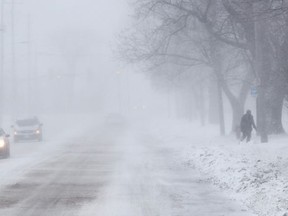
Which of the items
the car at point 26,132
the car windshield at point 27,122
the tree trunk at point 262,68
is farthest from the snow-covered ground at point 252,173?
the car windshield at point 27,122

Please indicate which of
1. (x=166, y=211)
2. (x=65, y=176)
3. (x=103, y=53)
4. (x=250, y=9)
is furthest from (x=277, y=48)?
(x=103, y=53)

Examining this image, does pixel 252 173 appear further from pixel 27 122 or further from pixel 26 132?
pixel 27 122

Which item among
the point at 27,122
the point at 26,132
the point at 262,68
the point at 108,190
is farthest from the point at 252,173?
the point at 27,122

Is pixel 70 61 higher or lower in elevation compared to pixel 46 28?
lower

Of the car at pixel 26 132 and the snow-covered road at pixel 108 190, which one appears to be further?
the car at pixel 26 132

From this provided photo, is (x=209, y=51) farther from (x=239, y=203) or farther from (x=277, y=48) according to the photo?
(x=239, y=203)

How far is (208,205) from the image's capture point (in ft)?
45.2

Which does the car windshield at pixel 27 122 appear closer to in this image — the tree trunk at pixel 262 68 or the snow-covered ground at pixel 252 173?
the snow-covered ground at pixel 252 173

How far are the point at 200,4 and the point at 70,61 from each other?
89.8m

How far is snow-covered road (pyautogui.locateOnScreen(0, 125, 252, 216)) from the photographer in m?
13.1

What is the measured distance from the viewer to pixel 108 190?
16250 millimetres

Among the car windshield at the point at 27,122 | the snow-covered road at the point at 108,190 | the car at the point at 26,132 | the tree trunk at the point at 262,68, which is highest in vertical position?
the tree trunk at the point at 262,68

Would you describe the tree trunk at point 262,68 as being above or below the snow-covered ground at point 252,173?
above

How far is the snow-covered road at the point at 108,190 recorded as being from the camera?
13.1m
